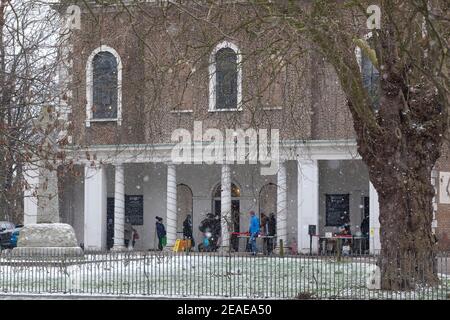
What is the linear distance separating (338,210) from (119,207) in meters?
9.68

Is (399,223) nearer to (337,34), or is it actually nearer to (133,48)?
(337,34)

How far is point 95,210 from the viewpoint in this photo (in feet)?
143

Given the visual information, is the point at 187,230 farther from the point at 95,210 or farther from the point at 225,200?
the point at 95,210

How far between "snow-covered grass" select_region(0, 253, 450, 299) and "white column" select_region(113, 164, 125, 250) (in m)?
18.6

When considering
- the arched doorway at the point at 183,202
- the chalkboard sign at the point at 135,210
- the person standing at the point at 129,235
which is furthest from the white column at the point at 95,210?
the arched doorway at the point at 183,202

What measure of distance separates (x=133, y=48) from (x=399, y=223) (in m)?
21.7

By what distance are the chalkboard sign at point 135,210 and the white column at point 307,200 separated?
9061mm

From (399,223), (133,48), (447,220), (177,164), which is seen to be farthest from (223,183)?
(399,223)

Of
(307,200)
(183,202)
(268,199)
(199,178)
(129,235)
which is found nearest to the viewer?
(307,200)

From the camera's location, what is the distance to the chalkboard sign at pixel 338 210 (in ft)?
143

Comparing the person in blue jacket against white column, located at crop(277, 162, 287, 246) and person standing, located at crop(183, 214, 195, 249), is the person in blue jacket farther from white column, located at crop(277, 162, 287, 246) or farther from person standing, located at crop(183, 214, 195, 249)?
person standing, located at crop(183, 214, 195, 249)

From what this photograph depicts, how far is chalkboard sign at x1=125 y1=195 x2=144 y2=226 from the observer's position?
46469 millimetres

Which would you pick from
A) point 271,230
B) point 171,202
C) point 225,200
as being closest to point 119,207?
point 171,202
